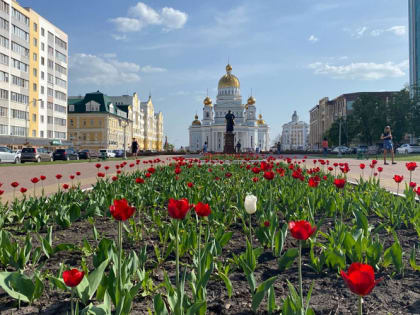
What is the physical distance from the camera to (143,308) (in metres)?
2.40

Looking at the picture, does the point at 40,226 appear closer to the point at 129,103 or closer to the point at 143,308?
the point at 143,308

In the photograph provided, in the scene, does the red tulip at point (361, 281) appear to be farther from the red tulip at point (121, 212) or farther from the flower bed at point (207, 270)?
the red tulip at point (121, 212)

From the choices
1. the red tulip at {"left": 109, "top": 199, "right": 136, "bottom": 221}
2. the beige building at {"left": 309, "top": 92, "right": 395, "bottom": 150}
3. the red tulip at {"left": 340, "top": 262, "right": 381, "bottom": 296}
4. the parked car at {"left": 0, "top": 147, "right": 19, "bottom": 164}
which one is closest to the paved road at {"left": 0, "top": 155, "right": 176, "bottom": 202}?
the red tulip at {"left": 109, "top": 199, "right": 136, "bottom": 221}

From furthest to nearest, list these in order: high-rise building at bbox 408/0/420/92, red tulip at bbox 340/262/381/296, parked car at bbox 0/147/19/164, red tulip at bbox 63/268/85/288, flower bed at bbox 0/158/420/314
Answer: high-rise building at bbox 408/0/420/92 → parked car at bbox 0/147/19/164 → flower bed at bbox 0/158/420/314 → red tulip at bbox 63/268/85/288 → red tulip at bbox 340/262/381/296

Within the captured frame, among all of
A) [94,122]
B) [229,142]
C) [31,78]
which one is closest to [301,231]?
[229,142]

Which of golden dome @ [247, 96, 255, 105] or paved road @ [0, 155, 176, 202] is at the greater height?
golden dome @ [247, 96, 255, 105]

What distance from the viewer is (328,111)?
114188 millimetres

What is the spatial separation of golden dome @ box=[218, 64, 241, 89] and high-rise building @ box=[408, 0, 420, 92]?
170 ft

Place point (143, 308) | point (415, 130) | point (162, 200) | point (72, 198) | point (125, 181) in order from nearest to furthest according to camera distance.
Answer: point (143, 308), point (72, 198), point (162, 200), point (125, 181), point (415, 130)

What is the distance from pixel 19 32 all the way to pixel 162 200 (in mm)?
57154

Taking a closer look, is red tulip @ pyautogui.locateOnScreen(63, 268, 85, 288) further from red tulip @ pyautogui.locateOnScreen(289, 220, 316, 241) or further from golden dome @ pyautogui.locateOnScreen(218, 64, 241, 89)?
golden dome @ pyautogui.locateOnScreen(218, 64, 241, 89)

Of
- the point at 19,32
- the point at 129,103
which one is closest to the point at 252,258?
the point at 19,32

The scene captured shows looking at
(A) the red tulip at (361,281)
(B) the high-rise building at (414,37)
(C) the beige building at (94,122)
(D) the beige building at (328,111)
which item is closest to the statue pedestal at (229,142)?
(A) the red tulip at (361,281)

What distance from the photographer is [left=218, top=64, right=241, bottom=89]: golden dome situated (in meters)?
110
